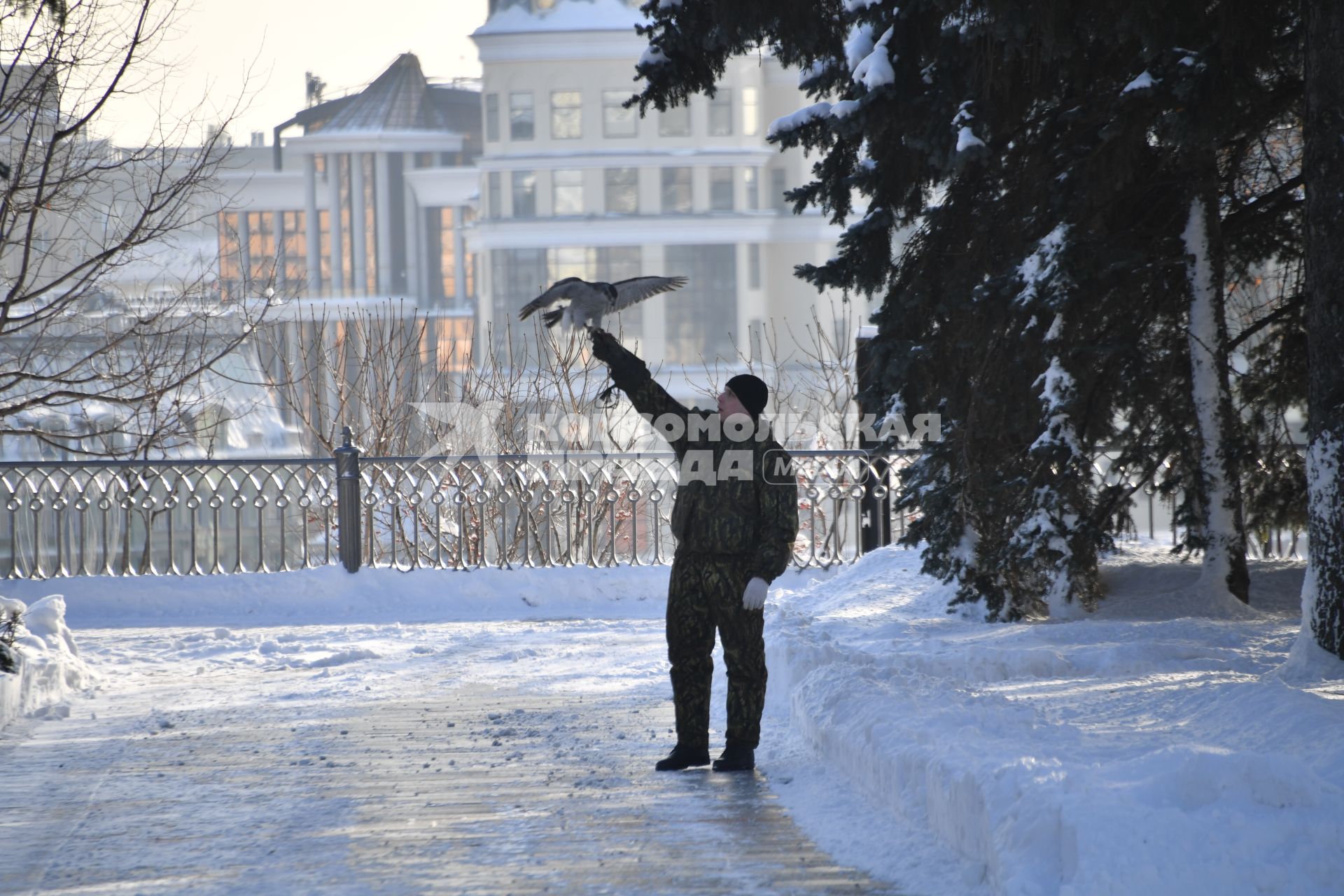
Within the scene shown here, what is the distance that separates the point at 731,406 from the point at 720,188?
4690cm

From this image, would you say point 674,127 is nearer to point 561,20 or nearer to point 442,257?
point 561,20

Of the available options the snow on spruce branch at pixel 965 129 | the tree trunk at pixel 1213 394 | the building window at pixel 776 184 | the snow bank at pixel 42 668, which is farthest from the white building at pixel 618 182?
the snow on spruce branch at pixel 965 129

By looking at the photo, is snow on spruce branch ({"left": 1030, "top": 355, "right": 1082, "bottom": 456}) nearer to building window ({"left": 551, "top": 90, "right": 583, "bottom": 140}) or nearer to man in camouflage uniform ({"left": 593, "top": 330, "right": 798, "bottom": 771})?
man in camouflage uniform ({"left": 593, "top": 330, "right": 798, "bottom": 771})

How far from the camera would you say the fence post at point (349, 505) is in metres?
13.1

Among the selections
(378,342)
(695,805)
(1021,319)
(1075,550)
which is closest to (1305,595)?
(1075,550)

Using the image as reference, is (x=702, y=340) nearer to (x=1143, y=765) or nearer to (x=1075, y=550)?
(x=1075, y=550)

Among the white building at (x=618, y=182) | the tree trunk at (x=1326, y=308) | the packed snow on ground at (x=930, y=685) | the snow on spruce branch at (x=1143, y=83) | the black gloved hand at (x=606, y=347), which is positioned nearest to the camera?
the packed snow on ground at (x=930, y=685)

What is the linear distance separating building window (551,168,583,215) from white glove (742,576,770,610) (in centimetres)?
4743

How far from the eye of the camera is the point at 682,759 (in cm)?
632

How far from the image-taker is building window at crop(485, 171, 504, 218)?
52531 mm

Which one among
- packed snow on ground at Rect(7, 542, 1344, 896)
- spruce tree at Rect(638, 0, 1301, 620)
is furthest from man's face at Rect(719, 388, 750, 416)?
spruce tree at Rect(638, 0, 1301, 620)

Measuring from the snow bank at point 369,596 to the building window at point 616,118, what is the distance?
39.8 m

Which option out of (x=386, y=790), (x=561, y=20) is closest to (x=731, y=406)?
(x=386, y=790)

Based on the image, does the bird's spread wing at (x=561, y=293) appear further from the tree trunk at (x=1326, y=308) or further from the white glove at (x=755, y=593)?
the tree trunk at (x=1326, y=308)
